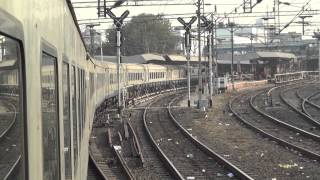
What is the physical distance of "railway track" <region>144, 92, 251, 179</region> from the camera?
13408 mm

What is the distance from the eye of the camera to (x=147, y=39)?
115 m

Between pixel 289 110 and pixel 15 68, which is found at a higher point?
pixel 15 68

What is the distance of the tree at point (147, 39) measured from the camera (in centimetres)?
10969

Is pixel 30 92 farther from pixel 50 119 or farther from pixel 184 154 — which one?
pixel 184 154

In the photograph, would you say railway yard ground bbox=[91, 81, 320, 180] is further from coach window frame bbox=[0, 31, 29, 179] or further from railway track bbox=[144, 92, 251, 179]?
coach window frame bbox=[0, 31, 29, 179]

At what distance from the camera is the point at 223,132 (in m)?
22.4

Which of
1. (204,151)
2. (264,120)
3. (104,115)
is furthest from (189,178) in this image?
(104,115)

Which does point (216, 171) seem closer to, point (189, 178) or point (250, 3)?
point (189, 178)

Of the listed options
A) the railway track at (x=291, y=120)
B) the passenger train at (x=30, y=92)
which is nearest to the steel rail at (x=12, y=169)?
the passenger train at (x=30, y=92)

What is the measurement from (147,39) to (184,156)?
9953 cm

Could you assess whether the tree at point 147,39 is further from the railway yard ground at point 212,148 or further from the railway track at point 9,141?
the railway track at point 9,141

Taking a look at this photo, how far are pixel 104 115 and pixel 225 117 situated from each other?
6.49 meters

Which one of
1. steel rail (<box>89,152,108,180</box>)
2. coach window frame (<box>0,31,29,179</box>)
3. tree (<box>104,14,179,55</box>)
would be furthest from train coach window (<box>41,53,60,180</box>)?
tree (<box>104,14,179,55</box>)

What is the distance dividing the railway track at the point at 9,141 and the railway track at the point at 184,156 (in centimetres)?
1048
